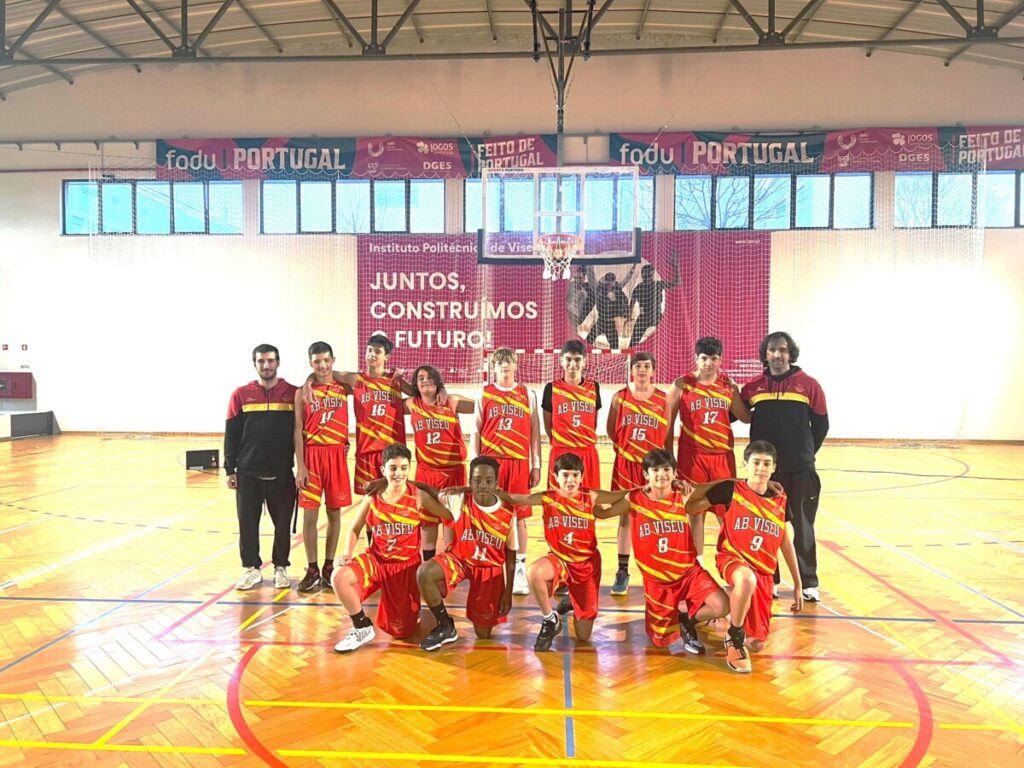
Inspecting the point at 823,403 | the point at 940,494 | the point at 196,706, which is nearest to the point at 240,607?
the point at 196,706

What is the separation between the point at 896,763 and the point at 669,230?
1258 cm

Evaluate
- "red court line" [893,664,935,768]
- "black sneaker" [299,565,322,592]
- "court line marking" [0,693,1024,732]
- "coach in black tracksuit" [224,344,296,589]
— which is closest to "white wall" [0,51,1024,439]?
"coach in black tracksuit" [224,344,296,589]

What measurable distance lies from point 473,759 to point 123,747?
4.75 feet

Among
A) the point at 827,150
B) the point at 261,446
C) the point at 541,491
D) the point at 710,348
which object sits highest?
the point at 827,150

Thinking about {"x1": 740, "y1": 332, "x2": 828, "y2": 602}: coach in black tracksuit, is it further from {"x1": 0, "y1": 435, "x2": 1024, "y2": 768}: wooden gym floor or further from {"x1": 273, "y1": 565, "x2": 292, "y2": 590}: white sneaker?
{"x1": 273, "y1": 565, "x2": 292, "y2": 590}: white sneaker

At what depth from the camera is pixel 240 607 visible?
15.3 ft

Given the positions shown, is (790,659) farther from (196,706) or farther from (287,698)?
(196,706)

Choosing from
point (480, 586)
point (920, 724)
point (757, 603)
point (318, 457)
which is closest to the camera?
point (920, 724)

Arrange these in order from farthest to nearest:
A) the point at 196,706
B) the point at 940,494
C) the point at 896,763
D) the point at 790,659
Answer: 1. the point at 940,494
2. the point at 790,659
3. the point at 196,706
4. the point at 896,763

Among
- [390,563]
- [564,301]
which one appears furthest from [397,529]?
[564,301]

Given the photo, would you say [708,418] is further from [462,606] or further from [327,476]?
[327,476]

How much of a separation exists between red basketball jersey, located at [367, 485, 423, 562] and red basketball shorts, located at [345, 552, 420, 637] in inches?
1.7

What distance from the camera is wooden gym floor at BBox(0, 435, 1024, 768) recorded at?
2.94 m

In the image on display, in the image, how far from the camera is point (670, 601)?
3.93 metres
